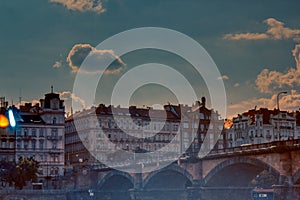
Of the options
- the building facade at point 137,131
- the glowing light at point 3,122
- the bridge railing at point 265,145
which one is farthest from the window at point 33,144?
the glowing light at point 3,122

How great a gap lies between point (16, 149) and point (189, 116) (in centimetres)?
5848

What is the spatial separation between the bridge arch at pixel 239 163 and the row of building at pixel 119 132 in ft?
233

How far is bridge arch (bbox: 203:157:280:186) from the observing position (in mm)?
77938

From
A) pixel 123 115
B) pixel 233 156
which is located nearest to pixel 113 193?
pixel 123 115

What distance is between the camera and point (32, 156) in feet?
533

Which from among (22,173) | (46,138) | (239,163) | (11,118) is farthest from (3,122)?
(46,138)

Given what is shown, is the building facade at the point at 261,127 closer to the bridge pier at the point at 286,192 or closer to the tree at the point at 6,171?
the tree at the point at 6,171

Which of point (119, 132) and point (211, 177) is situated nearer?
point (211, 177)

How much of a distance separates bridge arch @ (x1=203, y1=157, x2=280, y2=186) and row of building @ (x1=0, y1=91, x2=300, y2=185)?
71.1 metres

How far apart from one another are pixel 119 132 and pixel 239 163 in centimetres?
10341

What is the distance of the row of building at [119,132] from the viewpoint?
538 feet

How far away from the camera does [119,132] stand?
7367 inches

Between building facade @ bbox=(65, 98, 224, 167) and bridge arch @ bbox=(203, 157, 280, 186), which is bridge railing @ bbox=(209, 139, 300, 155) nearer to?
bridge arch @ bbox=(203, 157, 280, 186)

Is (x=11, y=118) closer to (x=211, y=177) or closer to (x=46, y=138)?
(x=211, y=177)
